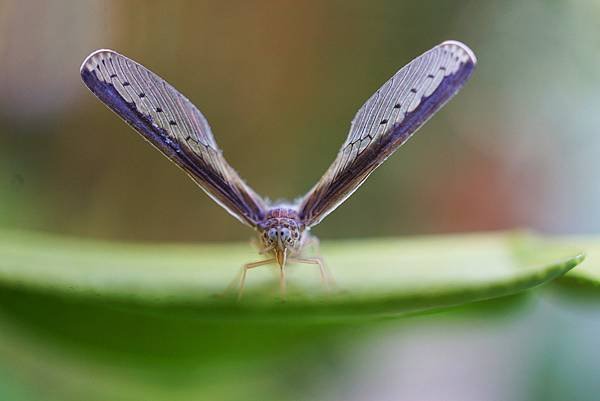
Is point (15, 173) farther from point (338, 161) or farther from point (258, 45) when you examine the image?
point (338, 161)

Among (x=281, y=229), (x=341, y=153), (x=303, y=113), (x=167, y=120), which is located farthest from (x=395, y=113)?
(x=303, y=113)

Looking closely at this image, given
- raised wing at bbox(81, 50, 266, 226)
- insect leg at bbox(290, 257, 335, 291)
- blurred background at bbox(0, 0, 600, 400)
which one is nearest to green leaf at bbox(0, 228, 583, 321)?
insect leg at bbox(290, 257, 335, 291)

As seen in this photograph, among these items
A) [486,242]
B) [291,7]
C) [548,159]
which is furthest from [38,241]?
[548,159]

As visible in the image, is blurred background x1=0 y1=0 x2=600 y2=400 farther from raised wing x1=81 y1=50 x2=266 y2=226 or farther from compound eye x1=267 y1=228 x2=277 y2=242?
compound eye x1=267 y1=228 x2=277 y2=242

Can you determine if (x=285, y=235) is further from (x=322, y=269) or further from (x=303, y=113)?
(x=303, y=113)

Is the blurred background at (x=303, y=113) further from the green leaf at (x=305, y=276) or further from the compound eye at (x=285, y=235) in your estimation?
the compound eye at (x=285, y=235)

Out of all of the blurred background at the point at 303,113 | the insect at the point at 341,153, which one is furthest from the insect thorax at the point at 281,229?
the blurred background at the point at 303,113

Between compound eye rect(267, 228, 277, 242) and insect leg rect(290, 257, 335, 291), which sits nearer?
insect leg rect(290, 257, 335, 291)
